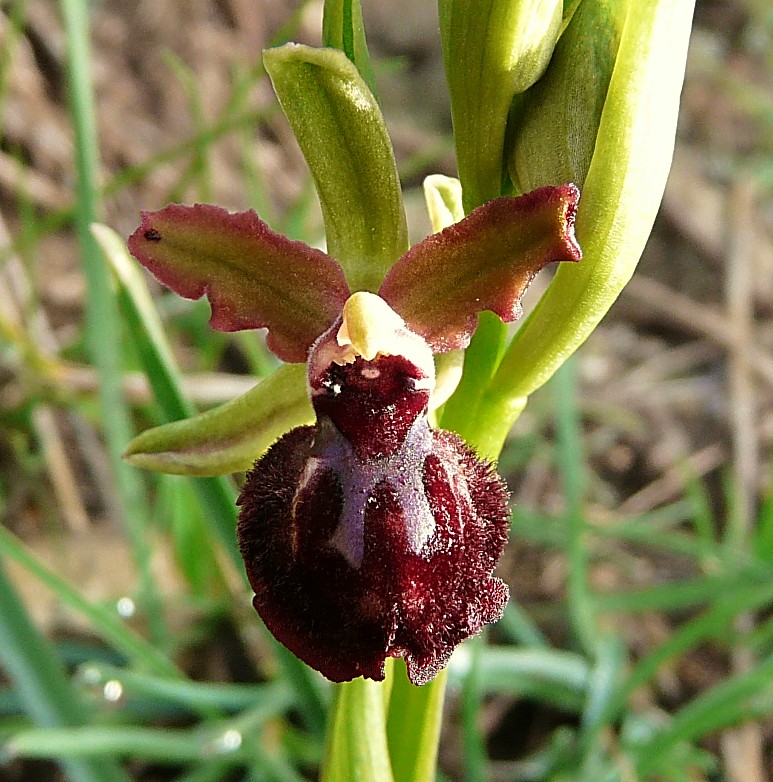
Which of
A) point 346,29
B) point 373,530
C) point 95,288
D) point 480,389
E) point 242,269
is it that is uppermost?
point 95,288

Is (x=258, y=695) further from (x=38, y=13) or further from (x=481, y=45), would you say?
(x=38, y=13)

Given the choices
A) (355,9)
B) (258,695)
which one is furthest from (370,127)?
(258,695)

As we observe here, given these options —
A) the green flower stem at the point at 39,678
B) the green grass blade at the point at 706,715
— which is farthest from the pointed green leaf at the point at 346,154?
the green grass blade at the point at 706,715

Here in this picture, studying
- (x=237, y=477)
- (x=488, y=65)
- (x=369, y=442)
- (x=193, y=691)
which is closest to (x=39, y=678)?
(x=193, y=691)

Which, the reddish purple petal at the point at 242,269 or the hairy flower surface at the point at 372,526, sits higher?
the reddish purple petal at the point at 242,269

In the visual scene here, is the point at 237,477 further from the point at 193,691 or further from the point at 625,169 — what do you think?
the point at 625,169

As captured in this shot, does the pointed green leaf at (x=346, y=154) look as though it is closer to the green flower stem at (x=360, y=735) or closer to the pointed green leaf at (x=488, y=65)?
the pointed green leaf at (x=488, y=65)
